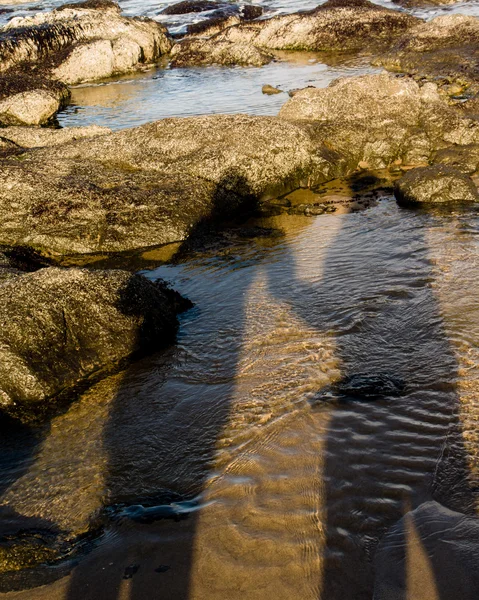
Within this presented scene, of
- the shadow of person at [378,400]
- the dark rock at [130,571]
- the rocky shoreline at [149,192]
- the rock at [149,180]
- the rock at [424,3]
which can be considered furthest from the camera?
the rock at [424,3]

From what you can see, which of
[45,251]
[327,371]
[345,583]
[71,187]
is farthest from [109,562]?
[71,187]

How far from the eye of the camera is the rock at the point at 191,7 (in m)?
40.8

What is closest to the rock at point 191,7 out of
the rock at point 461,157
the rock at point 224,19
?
Result: the rock at point 224,19

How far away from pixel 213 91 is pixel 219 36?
10886 mm

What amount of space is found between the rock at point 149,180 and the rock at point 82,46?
15212mm

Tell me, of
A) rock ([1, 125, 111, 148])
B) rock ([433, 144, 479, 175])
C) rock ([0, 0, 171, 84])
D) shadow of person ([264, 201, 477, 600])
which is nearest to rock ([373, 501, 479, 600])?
shadow of person ([264, 201, 477, 600])

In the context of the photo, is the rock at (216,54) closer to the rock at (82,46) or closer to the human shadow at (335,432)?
the rock at (82,46)

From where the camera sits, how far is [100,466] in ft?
19.0

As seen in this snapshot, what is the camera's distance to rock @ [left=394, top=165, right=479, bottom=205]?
11742 mm

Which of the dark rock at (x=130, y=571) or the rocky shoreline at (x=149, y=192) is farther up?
the rocky shoreline at (x=149, y=192)

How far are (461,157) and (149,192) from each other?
21.9 ft

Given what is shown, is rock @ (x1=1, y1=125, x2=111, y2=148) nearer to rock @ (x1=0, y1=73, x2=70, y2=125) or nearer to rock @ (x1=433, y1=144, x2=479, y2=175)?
rock @ (x1=0, y1=73, x2=70, y2=125)

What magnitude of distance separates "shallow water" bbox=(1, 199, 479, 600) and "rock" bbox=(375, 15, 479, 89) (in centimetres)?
1447

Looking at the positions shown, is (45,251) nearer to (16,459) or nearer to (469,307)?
(16,459)
